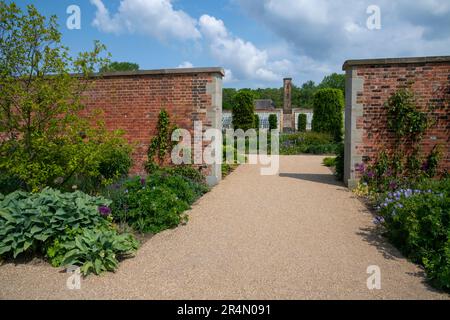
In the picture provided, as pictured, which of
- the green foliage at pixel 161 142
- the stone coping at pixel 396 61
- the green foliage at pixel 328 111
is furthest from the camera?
the green foliage at pixel 328 111

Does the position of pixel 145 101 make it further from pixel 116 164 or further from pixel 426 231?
pixel 426 231

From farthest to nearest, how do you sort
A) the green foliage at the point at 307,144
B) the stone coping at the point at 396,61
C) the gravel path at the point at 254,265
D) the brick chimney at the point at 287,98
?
the brick chimney at the point at 287,98, the green foliage at the point at 307,144, the stone coping at the point at 396,61, the gravel path at the point at 254,265

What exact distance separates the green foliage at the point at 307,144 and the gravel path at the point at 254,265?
41.7ft

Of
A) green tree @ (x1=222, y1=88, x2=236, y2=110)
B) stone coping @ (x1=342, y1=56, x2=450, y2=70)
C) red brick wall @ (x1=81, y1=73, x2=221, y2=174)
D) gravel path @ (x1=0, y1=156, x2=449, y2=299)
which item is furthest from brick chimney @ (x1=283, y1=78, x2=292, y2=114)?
gravel path @ (x1=0, y1=156, x2=449, y2=299)

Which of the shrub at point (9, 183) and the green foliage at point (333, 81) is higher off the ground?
the green foliage at point (333, 81)

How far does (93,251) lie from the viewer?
3.80 meters

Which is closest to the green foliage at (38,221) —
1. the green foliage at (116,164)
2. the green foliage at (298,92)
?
the green foliage at (116,164)

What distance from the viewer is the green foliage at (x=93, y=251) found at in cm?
377

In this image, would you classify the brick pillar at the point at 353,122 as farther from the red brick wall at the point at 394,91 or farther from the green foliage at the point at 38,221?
the green foliage at the point at 38,221

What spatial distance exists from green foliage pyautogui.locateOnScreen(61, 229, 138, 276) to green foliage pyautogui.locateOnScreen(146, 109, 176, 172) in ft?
16.4

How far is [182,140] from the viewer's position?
892 centimetres

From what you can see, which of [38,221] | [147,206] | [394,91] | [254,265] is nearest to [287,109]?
[394,91]

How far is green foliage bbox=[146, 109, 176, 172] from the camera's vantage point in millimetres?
8922
